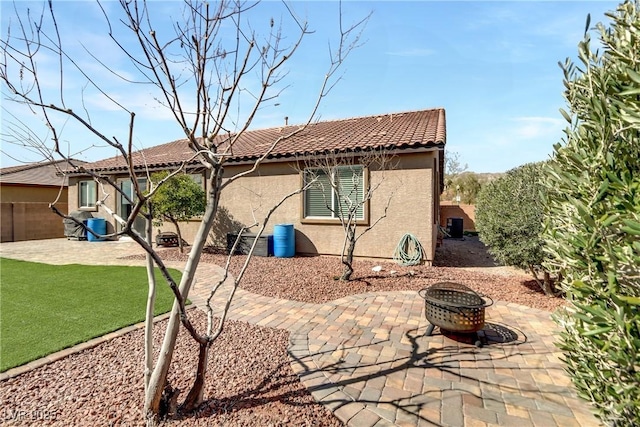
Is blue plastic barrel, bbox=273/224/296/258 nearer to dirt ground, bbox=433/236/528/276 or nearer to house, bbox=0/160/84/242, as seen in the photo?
dirt ground, bbox=433/236/528/276

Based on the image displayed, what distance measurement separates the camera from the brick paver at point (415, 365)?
2.82 meters

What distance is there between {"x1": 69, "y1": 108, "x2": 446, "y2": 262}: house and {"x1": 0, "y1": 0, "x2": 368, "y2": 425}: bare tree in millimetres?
4270

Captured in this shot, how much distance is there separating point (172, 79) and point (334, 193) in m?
8.01

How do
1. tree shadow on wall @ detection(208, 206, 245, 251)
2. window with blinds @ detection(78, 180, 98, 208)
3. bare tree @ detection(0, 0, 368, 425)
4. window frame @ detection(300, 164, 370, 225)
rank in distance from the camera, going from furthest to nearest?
window with blinds @ detection(78, 180, 98, 208) < tree shadow on wall @ detection(208, 206, 245, 251) < window frame @ detection(300, 164, 370, 225) < bare tree @ detection(0, 0, 368, 425)

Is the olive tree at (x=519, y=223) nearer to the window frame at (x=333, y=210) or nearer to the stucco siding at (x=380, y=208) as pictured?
the stucco siding at (x=380, y=208)

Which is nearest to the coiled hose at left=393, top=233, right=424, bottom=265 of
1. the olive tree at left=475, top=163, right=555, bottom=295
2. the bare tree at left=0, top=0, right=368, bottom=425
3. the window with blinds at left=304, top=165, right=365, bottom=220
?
the window with blinds at left=304, top=165, right=365, bottom=220

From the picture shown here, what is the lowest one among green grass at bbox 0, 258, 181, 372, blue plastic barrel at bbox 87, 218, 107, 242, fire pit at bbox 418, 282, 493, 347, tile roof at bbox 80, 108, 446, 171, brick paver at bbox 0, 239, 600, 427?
green grass at bbox 0, 258, 181, 372

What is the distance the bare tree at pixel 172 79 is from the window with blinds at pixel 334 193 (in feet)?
21.3

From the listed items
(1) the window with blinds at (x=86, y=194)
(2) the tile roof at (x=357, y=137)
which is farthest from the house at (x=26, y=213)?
(2) the tile roof at (x=357, y=137)

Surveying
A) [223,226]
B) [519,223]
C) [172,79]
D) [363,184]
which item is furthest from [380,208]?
[172,79]

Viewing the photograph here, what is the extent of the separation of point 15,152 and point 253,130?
16424 mm

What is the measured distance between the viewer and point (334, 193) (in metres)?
10.2

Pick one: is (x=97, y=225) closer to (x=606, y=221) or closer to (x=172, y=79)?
(x=172, y=79)

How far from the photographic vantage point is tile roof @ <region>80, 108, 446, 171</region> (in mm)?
9344
